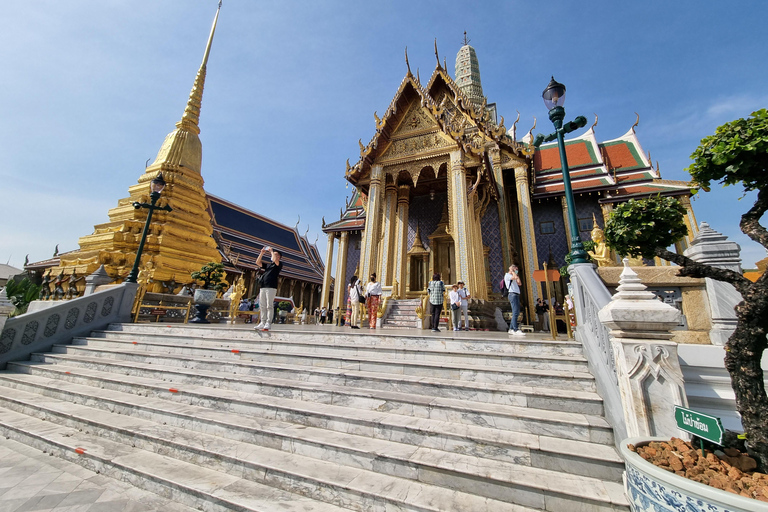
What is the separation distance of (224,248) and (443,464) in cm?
2327

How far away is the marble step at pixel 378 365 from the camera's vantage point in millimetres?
2836

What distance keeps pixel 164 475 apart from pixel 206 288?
7.33 metres

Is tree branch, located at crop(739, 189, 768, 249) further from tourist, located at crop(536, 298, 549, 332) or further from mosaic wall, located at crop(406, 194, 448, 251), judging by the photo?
mosaic wall, located at crop(406, 194, 448, 251)

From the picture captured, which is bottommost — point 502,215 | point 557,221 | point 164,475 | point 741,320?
point 164,475

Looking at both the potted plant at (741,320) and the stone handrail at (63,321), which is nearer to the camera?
the potted plant at (741,320)

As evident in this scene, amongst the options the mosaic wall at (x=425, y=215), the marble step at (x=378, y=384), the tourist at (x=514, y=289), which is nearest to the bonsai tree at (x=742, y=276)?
the marble step at (x=378, y=384)

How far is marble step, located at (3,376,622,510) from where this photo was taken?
1.82m

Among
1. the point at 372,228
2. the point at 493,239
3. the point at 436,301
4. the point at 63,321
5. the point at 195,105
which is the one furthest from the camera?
the point at 195,105

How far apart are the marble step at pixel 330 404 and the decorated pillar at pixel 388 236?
711cm

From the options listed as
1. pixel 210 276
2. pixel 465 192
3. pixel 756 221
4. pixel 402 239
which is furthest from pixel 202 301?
pixel 756 221

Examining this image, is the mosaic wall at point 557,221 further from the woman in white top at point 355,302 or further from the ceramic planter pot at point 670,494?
the ceramic planter pot at point 670,494

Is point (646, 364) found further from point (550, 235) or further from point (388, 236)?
point (550, 235)

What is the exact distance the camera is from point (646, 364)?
6.31 ft

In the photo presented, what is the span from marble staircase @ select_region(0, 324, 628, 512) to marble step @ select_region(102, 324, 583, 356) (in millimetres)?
26
